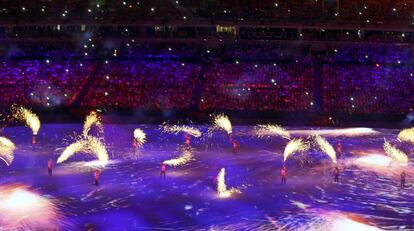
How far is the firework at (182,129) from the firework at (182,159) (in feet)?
21.1

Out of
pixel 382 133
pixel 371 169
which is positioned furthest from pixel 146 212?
pixel 382 133

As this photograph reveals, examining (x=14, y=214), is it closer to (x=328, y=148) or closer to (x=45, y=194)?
(x=45, y=194)

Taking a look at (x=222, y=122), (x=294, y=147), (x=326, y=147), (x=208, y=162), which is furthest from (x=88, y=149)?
(x=222, y=122)

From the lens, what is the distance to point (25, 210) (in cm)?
2220

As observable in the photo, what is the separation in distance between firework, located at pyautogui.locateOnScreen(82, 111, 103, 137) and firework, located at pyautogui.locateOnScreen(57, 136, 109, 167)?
388 cm

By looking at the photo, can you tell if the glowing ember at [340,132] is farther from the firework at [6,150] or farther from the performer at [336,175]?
the firework at [6,150]

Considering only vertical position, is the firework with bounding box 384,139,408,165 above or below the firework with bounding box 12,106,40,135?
below

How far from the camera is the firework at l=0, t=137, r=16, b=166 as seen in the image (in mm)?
30891

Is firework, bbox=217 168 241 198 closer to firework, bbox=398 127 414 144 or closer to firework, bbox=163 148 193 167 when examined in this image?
firework, bbox=163 148 193 167

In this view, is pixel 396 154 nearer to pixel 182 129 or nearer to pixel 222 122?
pixel 182 129

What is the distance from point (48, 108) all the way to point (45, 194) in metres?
24.7

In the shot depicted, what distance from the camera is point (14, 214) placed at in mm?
21609

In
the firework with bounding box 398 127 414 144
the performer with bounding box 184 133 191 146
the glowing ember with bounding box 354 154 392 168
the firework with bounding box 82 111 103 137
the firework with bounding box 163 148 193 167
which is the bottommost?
the glowing ember with bounding box 354 154 392 168

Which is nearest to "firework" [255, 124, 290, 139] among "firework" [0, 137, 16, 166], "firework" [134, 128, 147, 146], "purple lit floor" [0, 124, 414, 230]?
"purple lit floor" [0, 124, 414, 230]
